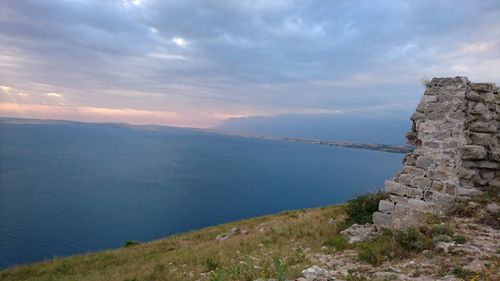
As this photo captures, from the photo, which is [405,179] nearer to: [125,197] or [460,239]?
[460,239]

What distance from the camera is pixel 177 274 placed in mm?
12070

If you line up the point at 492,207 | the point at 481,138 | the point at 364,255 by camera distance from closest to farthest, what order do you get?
the point at 364,255 < the point at 492,207 < the point at 481,138

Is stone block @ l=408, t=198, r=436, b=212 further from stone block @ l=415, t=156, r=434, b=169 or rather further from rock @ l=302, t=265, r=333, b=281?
rock @ l=302, t=265, r=333, b=281

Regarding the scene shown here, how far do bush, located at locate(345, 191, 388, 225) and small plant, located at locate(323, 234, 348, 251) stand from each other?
196cm

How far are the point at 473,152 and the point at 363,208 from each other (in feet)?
16.3

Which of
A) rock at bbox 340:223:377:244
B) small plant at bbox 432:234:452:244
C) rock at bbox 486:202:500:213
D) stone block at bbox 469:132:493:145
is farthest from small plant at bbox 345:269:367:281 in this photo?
stone block at bbox 469:132:493:145

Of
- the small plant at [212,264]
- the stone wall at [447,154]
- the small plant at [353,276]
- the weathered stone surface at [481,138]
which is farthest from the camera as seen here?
the small plant at [212,264]

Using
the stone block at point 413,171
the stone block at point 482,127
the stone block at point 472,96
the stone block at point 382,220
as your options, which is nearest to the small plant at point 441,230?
the stone block at point 382,220

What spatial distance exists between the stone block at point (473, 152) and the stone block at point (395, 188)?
2120mm

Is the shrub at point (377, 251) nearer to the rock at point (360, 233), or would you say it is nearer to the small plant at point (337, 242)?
the small plant at point (337, 242)

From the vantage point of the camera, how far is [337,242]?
11703 mm

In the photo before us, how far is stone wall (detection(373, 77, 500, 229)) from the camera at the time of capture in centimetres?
1068

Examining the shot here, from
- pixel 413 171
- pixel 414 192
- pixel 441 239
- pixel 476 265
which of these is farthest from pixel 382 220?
pixel 476 265

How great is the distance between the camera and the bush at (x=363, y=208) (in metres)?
14.0
